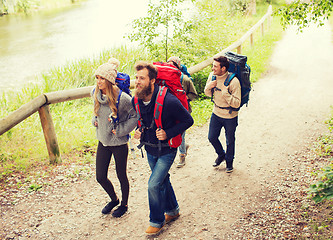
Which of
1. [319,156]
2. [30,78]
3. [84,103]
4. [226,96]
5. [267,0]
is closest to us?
[226,96]

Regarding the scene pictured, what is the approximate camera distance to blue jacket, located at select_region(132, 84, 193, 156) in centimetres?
327

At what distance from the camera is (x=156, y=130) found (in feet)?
10.9

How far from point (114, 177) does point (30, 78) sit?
30.6 ft

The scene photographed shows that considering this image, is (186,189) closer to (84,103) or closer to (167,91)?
(167,91)

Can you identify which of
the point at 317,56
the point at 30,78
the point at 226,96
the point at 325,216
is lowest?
the point at 30,78

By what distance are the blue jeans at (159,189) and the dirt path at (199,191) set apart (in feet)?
0.81

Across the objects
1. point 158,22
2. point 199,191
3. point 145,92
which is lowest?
point 199,191

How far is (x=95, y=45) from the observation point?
16.9m

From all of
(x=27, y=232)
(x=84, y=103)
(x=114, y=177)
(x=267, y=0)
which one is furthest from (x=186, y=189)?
(x=267, y=0)

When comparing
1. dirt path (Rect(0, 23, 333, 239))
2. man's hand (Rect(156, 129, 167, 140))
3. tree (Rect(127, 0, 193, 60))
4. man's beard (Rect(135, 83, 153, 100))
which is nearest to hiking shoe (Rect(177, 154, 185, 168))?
dirt path (Rect(0, 23, 333, 239))

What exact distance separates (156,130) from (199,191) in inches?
64.2

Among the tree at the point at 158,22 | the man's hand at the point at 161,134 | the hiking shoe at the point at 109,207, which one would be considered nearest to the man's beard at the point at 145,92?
the man's hand at the point at 161,134

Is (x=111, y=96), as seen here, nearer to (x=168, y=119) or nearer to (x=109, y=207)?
(x=168, y=119)

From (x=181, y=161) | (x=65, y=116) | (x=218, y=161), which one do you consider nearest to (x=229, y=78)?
(x=218, y=161)
